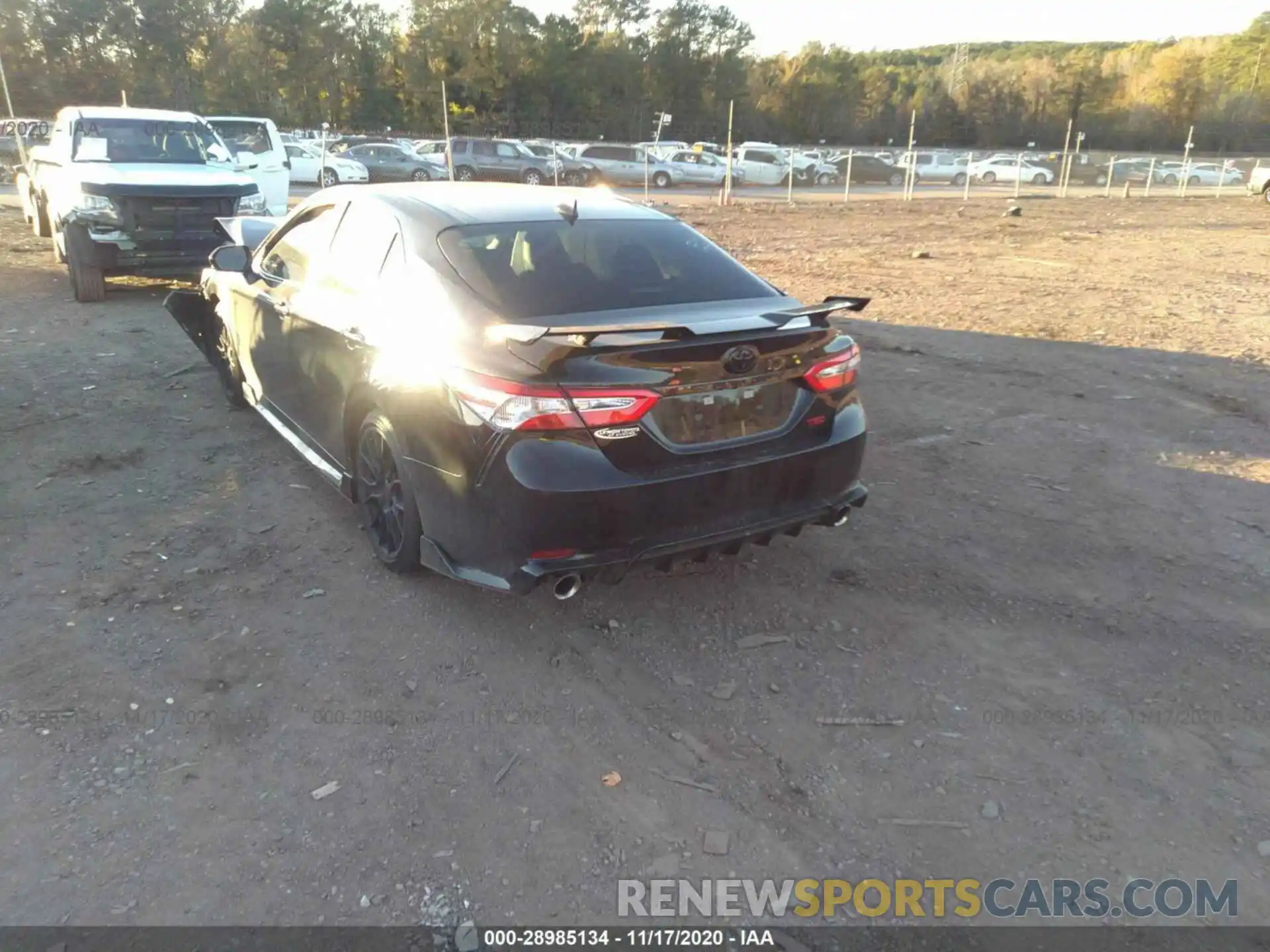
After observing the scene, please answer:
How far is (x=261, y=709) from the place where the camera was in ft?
10.5

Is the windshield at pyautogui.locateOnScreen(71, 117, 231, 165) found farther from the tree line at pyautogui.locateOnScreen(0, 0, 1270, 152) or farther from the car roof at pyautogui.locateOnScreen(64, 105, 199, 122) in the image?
the tree line at pyautogui.locateOnScreen(0, 0, 1270, 152)

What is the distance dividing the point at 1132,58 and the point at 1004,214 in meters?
80.9

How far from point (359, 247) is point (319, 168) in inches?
1044

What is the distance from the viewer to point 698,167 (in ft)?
116

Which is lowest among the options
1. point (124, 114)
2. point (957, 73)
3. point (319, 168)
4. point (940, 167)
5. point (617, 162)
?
point (319, 168)

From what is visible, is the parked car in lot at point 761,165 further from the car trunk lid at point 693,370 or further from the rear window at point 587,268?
the car trunk lid at point 693,370

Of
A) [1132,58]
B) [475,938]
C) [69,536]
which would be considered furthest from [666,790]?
[1132,58]

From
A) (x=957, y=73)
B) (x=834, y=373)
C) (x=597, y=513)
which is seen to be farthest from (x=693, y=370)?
(x=957, y=73)

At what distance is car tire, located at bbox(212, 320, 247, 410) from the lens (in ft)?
19.6

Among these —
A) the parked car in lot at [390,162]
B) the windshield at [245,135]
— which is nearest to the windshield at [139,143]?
the windshield at [245,135]

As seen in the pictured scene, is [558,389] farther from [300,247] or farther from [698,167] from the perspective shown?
[698,167]

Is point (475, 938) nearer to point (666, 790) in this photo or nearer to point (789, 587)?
point (666, 790)

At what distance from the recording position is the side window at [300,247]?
4.72m

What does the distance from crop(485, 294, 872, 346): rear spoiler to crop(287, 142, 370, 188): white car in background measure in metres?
26.6
